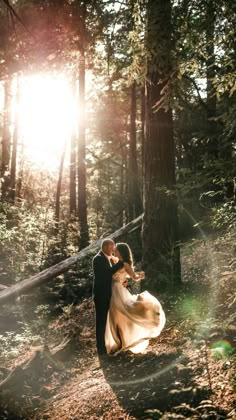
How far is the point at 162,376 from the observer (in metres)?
5.50

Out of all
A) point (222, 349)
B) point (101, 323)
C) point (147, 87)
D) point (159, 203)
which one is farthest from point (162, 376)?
point (147, 87)

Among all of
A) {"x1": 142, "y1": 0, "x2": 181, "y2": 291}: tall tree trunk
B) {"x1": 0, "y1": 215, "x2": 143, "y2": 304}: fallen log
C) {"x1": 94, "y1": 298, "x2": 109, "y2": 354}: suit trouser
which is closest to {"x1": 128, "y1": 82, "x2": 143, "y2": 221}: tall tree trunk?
{"x1": 0, "y1": 215, "x2": 143, "y2": 304}: fallen log

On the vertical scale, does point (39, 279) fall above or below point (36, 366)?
above

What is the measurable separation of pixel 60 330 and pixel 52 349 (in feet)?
4.59

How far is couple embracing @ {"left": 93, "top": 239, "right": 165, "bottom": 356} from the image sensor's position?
6.79m

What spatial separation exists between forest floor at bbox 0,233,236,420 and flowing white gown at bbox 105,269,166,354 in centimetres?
22

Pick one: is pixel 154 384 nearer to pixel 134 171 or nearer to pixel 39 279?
pixel 39 279

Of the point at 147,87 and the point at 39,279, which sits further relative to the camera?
the point at 39,279

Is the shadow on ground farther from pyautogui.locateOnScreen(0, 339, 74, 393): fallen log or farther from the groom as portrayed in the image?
pyautogui.locateOnScreen(0, 339, 74, 393): fallen log

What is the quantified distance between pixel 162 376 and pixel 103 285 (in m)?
2.15

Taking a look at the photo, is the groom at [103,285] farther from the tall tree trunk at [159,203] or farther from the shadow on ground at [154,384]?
the tall tree trunk at [159,203]

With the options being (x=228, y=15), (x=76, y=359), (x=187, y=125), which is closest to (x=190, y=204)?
(x=187, y=125)

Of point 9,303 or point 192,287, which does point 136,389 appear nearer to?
point 192,287

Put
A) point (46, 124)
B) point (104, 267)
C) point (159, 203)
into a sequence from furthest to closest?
1. point (46, 124)
2. point (159, 203)
3. point (104, 267)
